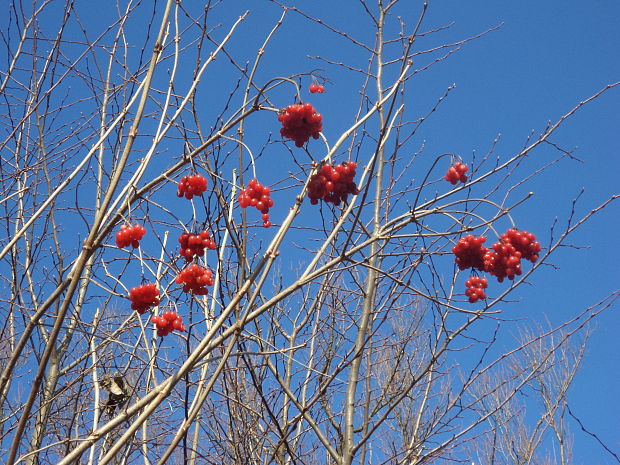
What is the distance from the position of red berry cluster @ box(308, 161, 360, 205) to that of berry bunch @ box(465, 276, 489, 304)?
3.15 ft

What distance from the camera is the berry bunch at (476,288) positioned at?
3008mm

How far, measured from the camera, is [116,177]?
1.67 m

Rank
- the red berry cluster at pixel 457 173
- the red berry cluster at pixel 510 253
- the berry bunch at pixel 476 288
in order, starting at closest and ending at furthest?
the red berry cluster at pixel 510 253
the berry bunch at pixel 476 288
the red berry cluster at pixel 457 173

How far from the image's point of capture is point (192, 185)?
2.37 meters

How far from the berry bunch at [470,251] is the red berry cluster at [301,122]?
2.45 feet

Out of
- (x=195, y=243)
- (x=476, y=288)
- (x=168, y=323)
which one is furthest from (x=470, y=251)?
(x=168, y=323)

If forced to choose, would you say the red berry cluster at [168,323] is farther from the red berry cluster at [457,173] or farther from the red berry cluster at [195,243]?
the red berry cluster at [457,173]

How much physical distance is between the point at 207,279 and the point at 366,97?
2.52 metres

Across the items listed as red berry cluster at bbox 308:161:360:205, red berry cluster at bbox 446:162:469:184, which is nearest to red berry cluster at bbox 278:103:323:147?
red berry cluster at bbox 308:161:360:205

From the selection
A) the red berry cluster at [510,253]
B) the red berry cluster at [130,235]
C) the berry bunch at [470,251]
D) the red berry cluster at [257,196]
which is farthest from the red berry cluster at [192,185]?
the red berry cluster at [510,253]

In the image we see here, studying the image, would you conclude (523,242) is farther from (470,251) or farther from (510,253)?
(470,251)

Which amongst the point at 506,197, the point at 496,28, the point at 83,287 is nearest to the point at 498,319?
the point at 506,197

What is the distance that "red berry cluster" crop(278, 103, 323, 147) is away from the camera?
2.36 m

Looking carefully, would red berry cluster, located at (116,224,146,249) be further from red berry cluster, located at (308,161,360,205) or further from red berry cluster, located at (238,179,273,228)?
red berry cluster, located at (308,161,360,205)
